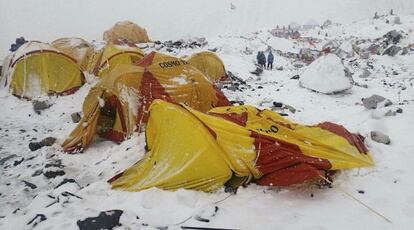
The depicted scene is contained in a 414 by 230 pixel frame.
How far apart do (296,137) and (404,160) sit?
1.86 metres

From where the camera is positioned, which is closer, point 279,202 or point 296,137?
point 279,202

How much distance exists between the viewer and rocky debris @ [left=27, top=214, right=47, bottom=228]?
212 inches

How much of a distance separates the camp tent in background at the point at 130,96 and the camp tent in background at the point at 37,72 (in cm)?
439

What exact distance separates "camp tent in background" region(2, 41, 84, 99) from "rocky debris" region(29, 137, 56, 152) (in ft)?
12.8

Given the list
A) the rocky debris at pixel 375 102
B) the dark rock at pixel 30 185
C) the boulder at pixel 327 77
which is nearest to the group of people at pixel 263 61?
the boulder at pixel 327 77

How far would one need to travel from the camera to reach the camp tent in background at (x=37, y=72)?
12992 mm

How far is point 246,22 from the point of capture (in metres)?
50.4

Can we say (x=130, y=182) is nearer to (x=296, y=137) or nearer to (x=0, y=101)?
(x=296, y=137)

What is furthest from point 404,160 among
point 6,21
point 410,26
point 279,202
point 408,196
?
point 6,21

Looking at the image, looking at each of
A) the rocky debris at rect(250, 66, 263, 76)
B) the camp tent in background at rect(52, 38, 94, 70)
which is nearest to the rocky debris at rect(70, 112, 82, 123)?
the camp tent in background at rect(52, 38, 94, 70)

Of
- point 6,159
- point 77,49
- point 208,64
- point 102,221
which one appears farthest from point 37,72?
point 102,221

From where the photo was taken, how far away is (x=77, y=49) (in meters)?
16.2

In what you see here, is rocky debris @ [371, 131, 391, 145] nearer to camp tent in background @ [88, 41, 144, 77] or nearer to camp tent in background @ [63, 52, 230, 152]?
camp tent in background @ [63, 52, 230, 152]

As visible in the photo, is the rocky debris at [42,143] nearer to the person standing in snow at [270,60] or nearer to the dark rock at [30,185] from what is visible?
the dark rock at [30,185]
